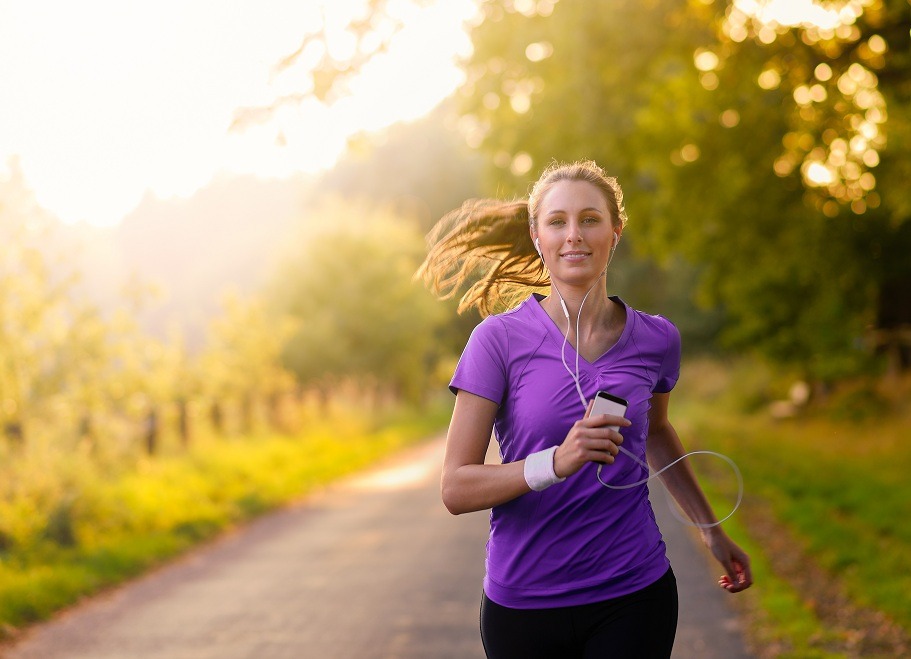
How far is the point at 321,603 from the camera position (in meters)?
9.60

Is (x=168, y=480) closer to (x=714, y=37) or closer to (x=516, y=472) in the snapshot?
(x=714, y=37)

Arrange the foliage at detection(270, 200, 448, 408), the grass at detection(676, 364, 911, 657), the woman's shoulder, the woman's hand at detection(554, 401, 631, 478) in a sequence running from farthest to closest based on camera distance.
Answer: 1. the foliage at detection(270, 200, 448, 408)
2. the grass at detection(676, 364, 911, 657)
3. the woman's shoulder
4. the woman's hand at detection(554, 401, 631, 478)

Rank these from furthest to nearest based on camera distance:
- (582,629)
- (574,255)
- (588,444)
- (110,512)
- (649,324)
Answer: (110,512), (649,324), (574,255), (582,629), (588,444)

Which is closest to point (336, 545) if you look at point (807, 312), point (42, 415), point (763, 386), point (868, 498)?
point (42, 415)

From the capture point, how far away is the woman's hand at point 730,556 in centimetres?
373

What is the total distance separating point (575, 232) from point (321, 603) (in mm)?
6992

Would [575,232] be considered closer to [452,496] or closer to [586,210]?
[586,210]

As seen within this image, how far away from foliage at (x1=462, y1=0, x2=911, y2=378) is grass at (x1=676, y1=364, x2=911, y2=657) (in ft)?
8.88

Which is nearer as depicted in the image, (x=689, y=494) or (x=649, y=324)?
(x=649, y=324)

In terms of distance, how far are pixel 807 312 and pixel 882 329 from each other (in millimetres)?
2133

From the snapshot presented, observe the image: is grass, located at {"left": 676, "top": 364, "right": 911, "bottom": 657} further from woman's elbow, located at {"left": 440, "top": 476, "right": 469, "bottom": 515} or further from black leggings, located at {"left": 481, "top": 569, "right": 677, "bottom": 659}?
woman's elbow, located at {"left": 440, "top": 476, "right": 469, "bottom": 515}

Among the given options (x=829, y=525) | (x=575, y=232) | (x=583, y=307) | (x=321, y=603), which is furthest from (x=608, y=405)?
(x=829, y=525)

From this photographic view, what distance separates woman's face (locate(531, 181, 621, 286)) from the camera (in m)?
3.25

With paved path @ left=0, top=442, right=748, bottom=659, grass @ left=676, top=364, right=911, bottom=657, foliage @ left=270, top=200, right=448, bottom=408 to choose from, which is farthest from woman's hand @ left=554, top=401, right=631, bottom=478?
foliage @ left=270, top=200, right=448, bottom=408
